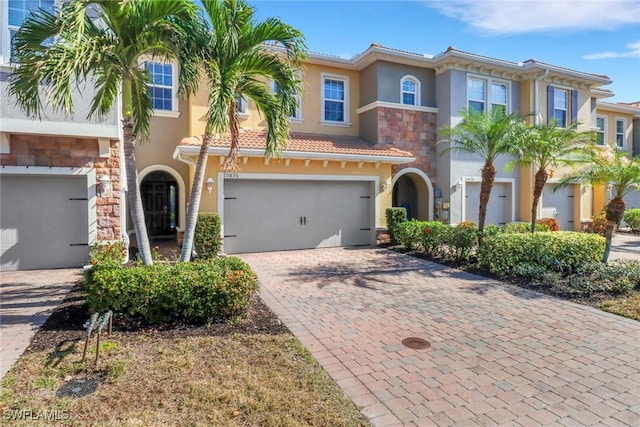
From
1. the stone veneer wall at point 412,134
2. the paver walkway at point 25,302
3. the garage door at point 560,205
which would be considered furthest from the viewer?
the garage door at point 560,205

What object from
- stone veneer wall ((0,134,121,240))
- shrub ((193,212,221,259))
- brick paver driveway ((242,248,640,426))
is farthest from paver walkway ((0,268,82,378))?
brick paver driveway ((242,248,640,426))

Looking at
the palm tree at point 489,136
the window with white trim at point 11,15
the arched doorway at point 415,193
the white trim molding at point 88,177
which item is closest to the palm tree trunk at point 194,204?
the white trim molding at point 88,177

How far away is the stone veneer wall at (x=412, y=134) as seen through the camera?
15.0 m

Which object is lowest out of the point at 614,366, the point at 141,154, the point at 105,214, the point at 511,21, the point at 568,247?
the point at 614,366

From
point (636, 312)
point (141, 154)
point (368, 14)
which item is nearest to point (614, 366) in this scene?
point (636, 312)

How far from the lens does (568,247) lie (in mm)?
9383

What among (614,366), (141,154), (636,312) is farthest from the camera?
(141,154)

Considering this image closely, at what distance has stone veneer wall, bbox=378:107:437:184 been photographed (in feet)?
49.3

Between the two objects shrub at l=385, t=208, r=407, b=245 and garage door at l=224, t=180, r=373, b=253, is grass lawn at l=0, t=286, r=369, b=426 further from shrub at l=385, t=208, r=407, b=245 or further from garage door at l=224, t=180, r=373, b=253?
shrub at l=385, t=208, r=407, b=245

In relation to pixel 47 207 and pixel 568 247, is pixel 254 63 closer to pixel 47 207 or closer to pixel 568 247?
pixel 47 207

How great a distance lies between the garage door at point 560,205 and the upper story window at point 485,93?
482cm

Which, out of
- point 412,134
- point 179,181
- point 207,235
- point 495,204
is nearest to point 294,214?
point 207,235

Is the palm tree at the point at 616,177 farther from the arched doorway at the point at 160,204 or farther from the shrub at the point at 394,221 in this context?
the arched doorway at the point at 160,204

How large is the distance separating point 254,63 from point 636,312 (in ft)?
27.0
